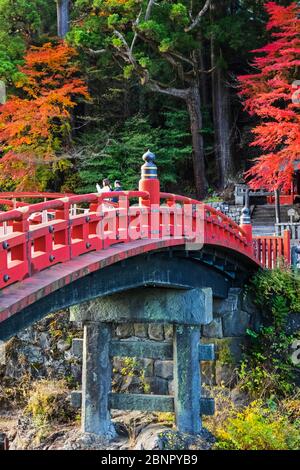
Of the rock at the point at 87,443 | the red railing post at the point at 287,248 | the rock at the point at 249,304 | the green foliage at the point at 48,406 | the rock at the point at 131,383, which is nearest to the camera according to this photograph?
the rock at the point at 87,443

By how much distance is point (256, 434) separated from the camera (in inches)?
403

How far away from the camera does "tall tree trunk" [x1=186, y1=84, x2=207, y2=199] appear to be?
25078mm

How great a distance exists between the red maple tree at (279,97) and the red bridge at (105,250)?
6.11 m

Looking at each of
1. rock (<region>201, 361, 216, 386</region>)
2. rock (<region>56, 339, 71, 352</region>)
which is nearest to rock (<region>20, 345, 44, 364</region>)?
rock (<region>56, 339, 71, 352</region>)

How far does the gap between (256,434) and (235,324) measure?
158 inches

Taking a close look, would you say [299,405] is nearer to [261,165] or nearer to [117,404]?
[117,404]

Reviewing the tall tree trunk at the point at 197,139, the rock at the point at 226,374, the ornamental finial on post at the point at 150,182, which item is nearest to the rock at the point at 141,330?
the rock at the point at 226,374

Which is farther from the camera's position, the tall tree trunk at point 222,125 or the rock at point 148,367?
the tall tree trunk at point 222,125

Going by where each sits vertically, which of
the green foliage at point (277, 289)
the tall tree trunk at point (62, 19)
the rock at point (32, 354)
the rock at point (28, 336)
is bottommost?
the rock at point (32, 354)

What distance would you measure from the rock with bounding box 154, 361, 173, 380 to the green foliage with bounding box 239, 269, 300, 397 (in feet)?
5.53

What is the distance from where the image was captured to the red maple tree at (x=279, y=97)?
734 inches

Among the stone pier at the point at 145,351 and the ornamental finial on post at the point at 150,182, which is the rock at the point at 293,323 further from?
the ornamental finial on post at the point at 150,182

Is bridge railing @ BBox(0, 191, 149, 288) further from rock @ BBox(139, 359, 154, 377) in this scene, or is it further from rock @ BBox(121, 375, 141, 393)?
rock @ BBox(121, 375, 141, 393)
